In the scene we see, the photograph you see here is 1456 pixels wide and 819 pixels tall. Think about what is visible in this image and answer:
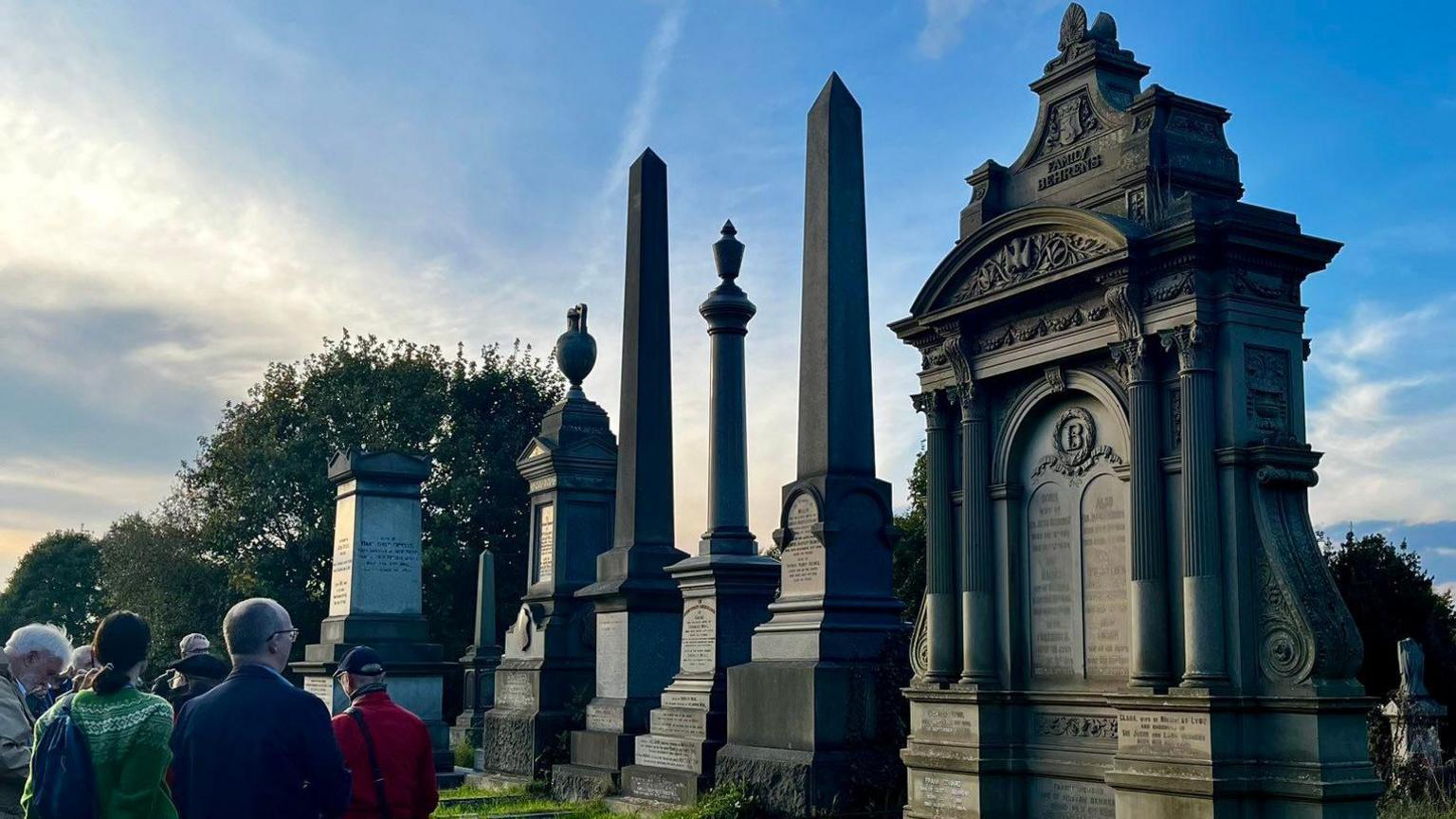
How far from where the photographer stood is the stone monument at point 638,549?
15633 millimetres

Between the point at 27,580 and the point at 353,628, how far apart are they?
6568 centimetres

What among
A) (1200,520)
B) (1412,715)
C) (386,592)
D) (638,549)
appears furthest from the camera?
(386,592)

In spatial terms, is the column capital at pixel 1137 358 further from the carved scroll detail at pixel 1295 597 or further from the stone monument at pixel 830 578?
the stone monument at pixel 830 578

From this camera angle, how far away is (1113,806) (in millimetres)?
9477

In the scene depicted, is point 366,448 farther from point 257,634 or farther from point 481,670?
point 257,634

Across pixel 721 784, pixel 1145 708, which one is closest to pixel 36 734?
pixel 1145 708

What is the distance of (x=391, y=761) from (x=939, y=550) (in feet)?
20.6

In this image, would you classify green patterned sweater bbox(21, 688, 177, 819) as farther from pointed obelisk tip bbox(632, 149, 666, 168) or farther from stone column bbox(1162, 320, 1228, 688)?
pointed obelisk tip bbox(632, 149, 666, 168)

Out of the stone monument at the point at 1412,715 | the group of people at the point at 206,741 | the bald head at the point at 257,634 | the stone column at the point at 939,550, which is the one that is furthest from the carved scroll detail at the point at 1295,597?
the stone monument at the point at 1412,715

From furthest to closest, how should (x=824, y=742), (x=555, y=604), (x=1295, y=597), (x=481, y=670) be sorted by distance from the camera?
(x=481, y=670), (x=555, y=604), (x=824, y=742), (x=1295, y=597)

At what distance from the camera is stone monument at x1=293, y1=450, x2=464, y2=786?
17.4m

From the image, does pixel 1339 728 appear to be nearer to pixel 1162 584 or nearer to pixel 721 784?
pixel 1162 584

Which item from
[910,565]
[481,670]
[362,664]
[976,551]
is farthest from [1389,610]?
[362,664]

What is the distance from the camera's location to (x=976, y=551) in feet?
35.4
